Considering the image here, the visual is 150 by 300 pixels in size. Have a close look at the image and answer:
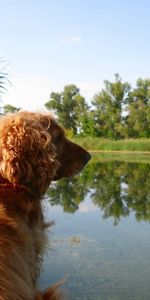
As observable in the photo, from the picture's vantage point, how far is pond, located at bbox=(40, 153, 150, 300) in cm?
585

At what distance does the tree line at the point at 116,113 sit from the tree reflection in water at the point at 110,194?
40823 mm

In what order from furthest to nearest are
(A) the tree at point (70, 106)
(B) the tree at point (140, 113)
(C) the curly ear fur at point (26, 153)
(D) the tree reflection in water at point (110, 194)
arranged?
(A) the tree at point (70, 106) → (B) the tree at point (140, 113) → (D) the tree reflection in water at point (110, 194) → (C) the curly ear fur at point (26, 153)

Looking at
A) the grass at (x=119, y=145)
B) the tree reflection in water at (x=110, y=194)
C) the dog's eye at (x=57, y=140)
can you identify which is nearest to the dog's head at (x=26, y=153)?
the dog's eye at (x=57, y=140)

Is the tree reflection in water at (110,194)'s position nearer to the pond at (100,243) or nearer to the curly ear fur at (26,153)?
the pond at (100,243)

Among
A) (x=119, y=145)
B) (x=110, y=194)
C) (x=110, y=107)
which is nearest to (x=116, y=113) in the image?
(x=110, y=107)

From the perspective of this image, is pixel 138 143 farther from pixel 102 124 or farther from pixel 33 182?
pixel 33 182

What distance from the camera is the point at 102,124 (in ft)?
198

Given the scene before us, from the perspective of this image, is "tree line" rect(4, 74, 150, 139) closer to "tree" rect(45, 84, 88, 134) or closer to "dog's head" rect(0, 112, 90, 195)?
"tree" rect(45, 84, 88, 134)

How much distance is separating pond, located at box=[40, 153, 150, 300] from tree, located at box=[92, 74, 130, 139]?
45.5 m

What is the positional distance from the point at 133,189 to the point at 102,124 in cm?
4726

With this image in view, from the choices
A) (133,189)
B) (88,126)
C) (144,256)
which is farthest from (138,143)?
(144,256)

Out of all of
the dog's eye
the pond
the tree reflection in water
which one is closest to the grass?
the tree reflection in water

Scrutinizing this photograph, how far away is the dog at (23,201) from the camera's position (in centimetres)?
234

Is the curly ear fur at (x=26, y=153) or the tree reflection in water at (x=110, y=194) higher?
the curly ear fur at (x=26, y=153)
